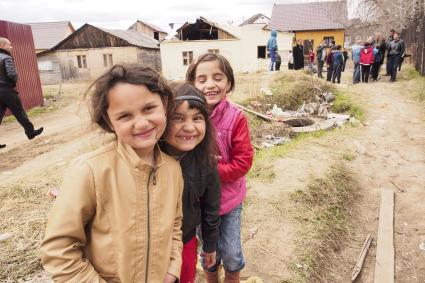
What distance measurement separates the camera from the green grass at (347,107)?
8.82 metres

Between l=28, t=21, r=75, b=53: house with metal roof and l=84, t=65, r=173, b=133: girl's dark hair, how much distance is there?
1361 inches

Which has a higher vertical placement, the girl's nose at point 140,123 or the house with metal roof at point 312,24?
the house with metal roof at point 312,24

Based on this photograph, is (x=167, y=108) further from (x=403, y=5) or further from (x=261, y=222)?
(x=403, y=5)

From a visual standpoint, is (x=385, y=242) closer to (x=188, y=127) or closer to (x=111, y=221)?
(x=188, y=127)

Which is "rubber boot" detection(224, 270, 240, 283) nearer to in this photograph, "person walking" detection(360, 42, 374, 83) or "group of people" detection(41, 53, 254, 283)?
"group of people" detection(41, 53, 254, 283)

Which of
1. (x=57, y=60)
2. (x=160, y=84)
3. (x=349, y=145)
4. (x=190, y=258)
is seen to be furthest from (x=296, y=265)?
(x=57, y=60)

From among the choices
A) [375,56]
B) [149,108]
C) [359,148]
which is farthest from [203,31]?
[149,108]

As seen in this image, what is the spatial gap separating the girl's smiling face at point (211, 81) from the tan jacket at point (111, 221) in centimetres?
67

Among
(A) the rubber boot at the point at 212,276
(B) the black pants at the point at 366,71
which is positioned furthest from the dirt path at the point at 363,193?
(B) the black pants at the point at 366,71

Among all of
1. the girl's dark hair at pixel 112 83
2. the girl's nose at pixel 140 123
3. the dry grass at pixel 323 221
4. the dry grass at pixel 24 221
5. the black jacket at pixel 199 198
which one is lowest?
the dry grass at pixel 323 221

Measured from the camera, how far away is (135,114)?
1.36m

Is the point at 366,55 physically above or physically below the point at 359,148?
above

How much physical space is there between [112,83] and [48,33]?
125 feet

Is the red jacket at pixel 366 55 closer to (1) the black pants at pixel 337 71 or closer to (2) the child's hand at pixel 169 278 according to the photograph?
(1) the black pants at pixel 337 71
